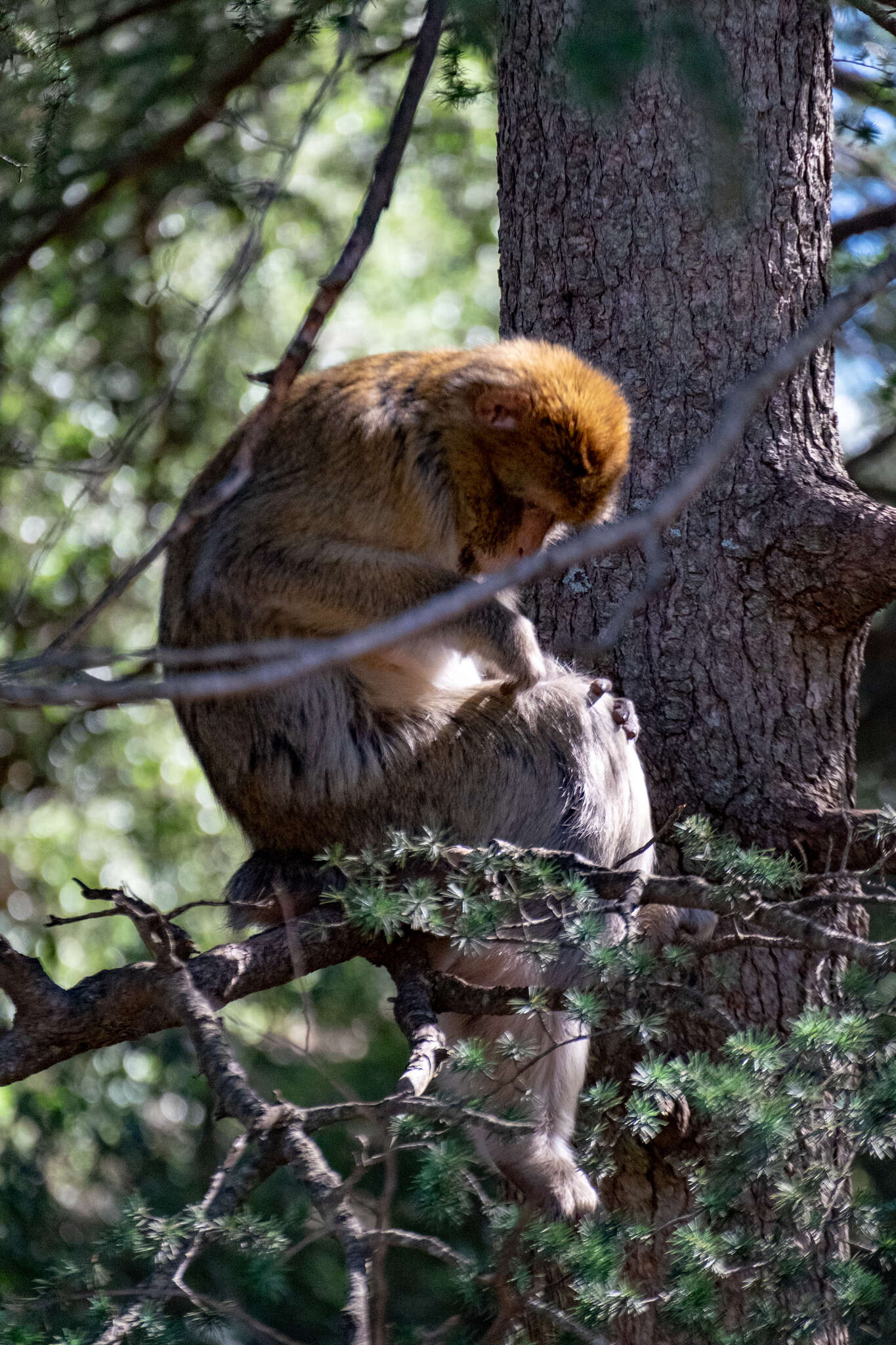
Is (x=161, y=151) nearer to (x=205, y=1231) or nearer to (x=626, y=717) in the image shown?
(x=626, y=717)

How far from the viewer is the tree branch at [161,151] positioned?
4512 millimetres

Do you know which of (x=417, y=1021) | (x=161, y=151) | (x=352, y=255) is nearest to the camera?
(x=352, y=255)

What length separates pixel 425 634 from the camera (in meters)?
3.24

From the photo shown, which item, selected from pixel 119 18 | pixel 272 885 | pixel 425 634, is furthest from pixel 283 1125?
pixel 119 18

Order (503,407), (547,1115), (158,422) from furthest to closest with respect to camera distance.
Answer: (158,422), (503,407), (547,1115)

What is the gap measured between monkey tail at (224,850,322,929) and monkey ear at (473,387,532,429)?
1.19 metres

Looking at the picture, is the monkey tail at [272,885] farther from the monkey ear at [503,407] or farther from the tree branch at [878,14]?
the tree branch at [878,14]

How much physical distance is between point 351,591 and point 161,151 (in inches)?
113

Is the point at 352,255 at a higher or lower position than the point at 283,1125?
higher

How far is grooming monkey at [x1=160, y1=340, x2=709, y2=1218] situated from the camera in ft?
10.6

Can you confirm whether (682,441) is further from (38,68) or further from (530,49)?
(38,68)

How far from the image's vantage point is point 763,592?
11.6 ft

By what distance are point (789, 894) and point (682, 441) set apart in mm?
1280

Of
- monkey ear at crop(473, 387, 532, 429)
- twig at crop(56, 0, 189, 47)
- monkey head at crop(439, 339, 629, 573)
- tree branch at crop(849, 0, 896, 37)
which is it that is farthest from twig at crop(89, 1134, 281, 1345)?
twig at crop(56, 0, 189, 47)
